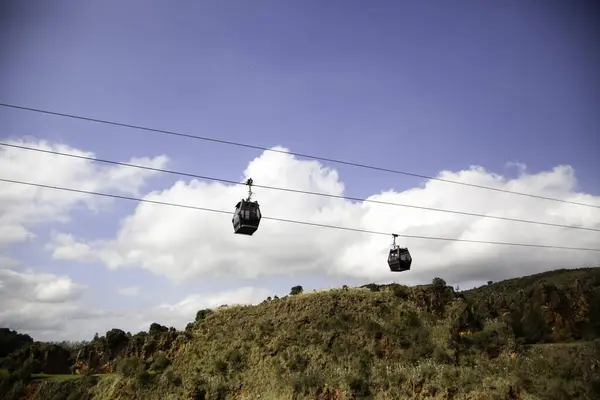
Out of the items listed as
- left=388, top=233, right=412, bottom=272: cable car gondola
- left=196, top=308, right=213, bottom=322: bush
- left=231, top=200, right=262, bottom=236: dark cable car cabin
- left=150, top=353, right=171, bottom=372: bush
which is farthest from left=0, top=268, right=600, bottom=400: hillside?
left=231, top=200, right=262, bottom=236: dark cable car cabin

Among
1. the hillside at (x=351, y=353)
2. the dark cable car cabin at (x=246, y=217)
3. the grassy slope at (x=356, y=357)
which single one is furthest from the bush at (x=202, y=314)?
the dark cable car cabin at (x=246, y=217)

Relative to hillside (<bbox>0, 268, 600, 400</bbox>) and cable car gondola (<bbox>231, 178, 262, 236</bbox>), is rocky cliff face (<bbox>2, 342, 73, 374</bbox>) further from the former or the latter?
cable car gondola (<bbox>231, 178, 262, 236</bbox>)

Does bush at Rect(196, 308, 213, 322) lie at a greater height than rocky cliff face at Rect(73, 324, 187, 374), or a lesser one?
greater

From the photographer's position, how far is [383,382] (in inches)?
1264

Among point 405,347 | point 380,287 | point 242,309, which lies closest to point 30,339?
point 242,309

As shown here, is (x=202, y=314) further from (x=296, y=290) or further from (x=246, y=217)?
(x=246, y=217)

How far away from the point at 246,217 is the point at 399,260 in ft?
41.6

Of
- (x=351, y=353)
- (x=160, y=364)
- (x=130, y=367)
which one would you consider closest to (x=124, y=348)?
(x=130, y=367)

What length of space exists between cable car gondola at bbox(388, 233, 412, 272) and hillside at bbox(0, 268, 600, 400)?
9805 mm

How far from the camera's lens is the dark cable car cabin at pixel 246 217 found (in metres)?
17.6

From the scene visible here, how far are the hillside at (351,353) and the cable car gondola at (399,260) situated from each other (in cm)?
980

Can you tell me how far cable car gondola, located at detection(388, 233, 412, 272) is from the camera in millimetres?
26766

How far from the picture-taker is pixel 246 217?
17672 millimetres

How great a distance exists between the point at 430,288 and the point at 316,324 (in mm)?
12209
